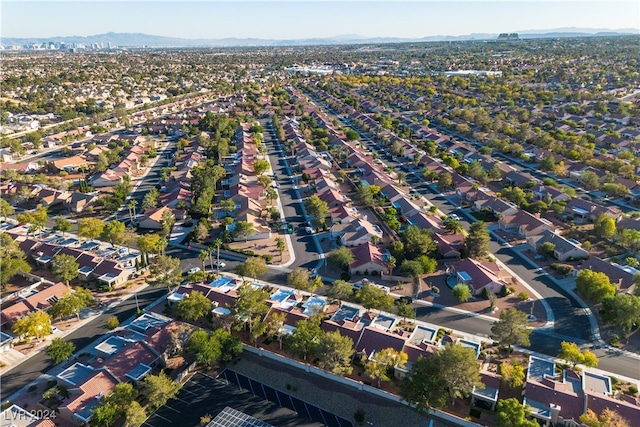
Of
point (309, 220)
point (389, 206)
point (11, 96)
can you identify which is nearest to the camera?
point (309, 220)

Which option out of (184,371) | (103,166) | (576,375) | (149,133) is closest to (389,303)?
(576,375)

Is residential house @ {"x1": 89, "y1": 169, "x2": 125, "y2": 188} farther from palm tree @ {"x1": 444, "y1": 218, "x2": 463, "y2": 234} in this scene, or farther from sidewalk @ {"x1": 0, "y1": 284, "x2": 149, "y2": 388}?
palm tree @ {"x1": 444, "y1": 218, "x2": 463, "y2": 234}

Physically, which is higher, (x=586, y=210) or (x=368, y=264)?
(x=586, y=210)

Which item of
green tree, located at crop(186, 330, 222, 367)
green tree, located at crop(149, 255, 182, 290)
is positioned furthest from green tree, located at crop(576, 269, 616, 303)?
green tree, located at crop(149, 255, 182, 290)

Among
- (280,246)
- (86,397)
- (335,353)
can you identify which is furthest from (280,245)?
(86,397)

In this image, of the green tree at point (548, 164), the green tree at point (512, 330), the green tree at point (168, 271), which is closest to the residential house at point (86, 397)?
the green tree at point (168, 271)

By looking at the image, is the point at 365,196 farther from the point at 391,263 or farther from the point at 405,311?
the point at 405,311

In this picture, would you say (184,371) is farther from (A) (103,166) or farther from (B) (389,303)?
(A) (103,166)
